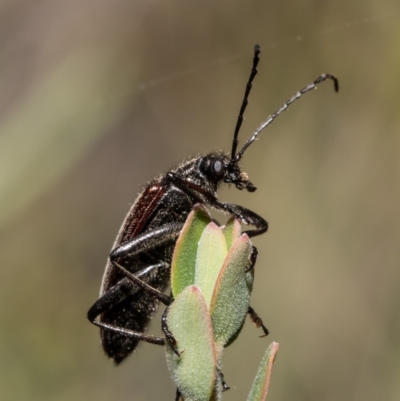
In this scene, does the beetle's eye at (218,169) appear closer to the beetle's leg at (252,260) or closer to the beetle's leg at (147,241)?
the beetle's leg at (147,241)

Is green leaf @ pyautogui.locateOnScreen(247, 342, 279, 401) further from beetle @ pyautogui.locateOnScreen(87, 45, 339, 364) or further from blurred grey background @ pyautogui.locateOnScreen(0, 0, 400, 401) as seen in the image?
blurred grey background @ pyautogui.locateOnScreen(0, 0, 400, 401)

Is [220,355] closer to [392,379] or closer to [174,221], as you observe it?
[174,221]

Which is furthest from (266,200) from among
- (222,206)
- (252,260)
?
(252,260)

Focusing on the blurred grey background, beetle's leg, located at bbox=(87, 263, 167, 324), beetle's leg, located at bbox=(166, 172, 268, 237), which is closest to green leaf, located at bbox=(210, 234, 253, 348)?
beetle's leg, located at bbox=(166, 172, 268, 237)

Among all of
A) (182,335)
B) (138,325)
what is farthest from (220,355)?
(138,325)

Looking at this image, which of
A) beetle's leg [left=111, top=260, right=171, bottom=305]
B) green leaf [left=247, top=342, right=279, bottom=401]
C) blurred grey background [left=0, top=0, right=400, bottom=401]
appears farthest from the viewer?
blurred grey background [left=0, top=0, right=400, bottom=401]

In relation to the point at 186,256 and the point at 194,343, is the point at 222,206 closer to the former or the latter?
the point at 186,256

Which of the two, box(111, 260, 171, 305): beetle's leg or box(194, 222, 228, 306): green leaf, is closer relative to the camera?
box(194, 222, 228, 306): green leaf
